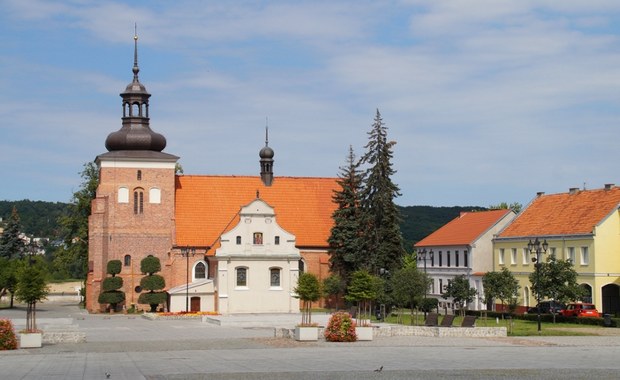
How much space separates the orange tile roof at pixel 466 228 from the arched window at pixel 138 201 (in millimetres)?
25531

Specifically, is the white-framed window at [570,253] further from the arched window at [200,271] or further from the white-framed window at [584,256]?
the arched window at [200,271]

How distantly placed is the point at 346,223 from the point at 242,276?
28.5ft

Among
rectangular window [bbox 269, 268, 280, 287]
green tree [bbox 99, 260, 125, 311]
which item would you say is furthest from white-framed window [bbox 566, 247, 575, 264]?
green tree [bbox 99, 260, 125, 311]

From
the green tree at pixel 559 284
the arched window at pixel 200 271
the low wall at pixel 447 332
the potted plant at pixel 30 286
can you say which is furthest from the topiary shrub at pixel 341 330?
the arched window at pixel 200 271

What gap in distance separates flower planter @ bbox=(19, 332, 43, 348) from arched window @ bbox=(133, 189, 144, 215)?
3764 centimetres

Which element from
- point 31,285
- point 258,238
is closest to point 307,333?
point 31,285

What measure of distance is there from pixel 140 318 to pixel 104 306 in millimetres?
8083

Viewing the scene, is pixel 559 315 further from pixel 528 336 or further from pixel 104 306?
pixel 104 306

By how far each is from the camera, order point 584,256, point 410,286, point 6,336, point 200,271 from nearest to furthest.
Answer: point 6,336, point 410,286, point 584,256, point 200,271

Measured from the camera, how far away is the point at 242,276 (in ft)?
229

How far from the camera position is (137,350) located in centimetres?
3462

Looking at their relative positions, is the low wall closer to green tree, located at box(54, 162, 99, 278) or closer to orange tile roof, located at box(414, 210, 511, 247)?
orange tile roof, located at box(414, 210, 511, 247)

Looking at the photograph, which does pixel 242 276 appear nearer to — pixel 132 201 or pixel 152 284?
pixel 152 284

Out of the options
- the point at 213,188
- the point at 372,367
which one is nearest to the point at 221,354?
the point at 372,367
